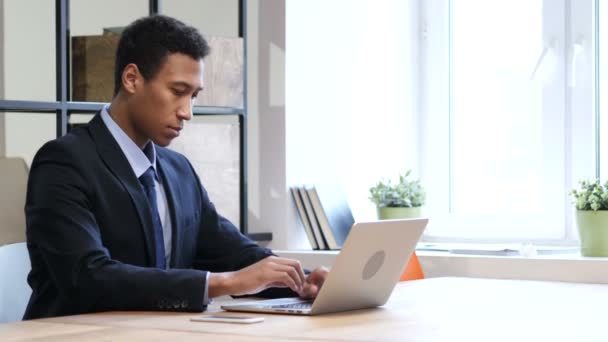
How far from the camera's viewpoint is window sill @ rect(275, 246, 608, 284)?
3.23m

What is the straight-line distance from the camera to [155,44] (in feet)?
8.20

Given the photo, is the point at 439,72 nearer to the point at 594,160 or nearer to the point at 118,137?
the point at 594,160

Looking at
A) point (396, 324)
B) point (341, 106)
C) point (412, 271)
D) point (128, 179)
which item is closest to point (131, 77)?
point (128, 179)

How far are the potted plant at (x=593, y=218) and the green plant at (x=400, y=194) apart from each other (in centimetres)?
69

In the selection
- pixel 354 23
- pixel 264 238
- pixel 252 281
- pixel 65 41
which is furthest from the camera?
pixel 354 23

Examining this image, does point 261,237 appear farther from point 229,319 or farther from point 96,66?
point 229,319

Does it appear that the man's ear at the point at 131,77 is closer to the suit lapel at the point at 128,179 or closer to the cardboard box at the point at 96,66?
the suit lapel at the point at 128,179

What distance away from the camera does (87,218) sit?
7.28 ft

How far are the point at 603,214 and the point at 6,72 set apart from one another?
6.65ft

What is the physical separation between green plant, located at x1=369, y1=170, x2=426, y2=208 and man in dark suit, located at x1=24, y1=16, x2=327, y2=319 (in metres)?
1.30

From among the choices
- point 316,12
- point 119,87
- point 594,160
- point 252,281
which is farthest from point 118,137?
point 594,160

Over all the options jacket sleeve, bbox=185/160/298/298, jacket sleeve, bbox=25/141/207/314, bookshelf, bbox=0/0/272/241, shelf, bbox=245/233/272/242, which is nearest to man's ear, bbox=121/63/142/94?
jacket sleeve, bbox=25/141/207/314

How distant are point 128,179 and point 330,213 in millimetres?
1540

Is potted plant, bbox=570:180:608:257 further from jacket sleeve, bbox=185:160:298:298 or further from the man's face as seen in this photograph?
the man's face
